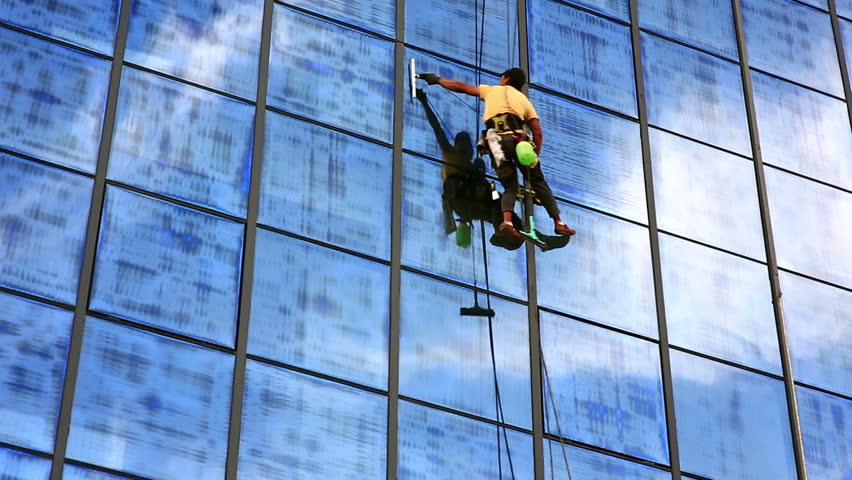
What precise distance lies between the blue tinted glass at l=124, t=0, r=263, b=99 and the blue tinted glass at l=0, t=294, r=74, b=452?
365 centimetres

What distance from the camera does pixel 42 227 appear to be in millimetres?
18422

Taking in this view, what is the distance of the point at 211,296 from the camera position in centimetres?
1891

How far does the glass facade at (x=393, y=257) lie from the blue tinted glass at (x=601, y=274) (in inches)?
1.3

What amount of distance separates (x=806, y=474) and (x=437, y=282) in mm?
5246

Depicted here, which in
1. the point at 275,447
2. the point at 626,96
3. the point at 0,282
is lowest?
the point at 275,447

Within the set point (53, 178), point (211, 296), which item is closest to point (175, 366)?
point (211, 296)

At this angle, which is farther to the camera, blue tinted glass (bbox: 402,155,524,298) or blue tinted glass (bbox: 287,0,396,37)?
blue tinted glass (bbox: 287,0,396,37)

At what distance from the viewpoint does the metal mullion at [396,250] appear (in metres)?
19.0

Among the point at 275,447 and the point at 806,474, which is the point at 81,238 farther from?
the point at 806,474

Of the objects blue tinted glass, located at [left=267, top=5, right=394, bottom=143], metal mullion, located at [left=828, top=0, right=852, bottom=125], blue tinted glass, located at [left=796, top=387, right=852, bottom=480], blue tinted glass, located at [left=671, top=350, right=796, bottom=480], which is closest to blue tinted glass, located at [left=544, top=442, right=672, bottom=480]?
blue tinted glass, located at [left=671, top=350, right=796, bottom=480]

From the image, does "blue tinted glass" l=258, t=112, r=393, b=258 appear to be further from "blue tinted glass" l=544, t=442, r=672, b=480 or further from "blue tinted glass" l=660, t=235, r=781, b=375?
"blue tinted glass" l=660, t=235, r=781, b=375

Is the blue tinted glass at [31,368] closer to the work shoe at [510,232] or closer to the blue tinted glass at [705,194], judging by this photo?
the work shoe at [510,232]

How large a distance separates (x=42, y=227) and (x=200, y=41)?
346 cm

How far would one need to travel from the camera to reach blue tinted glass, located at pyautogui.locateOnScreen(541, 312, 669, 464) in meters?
20.3
